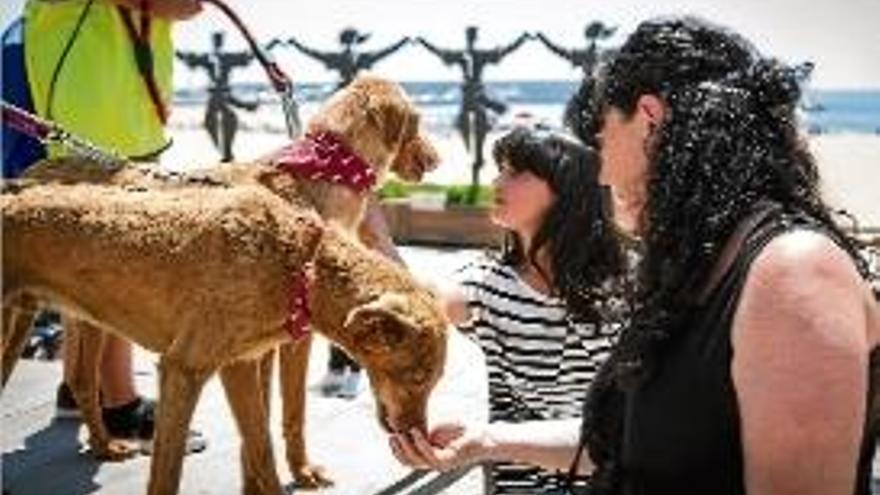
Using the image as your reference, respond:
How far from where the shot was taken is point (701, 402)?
2020mm

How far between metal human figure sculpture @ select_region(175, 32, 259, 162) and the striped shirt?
1630 cm

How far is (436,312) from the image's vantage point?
11.7ft

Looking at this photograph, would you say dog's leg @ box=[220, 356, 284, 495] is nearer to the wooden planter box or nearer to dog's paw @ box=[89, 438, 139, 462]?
dog's paw @ box=[89, 438, 139, 462]

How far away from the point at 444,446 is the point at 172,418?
2.88 feet

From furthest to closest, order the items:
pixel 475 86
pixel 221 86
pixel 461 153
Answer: pixel 461 153
pixel 221 86
pixel 475 86

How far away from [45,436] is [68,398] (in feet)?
0.94

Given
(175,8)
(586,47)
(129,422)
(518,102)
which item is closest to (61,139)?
(175,8)

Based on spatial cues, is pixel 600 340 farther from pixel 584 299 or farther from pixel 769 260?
pixel 769 260

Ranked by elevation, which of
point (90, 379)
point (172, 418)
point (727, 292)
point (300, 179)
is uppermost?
point (727, 292)

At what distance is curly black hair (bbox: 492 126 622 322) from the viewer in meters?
3.77

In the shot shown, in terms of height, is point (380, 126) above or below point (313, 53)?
above

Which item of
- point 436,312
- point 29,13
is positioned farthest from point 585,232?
point 29,13

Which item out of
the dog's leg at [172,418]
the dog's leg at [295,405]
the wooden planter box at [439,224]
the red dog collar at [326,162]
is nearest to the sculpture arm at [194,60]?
the wooden planter box at [439,224]

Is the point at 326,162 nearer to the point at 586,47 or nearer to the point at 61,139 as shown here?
the point at 61,139
